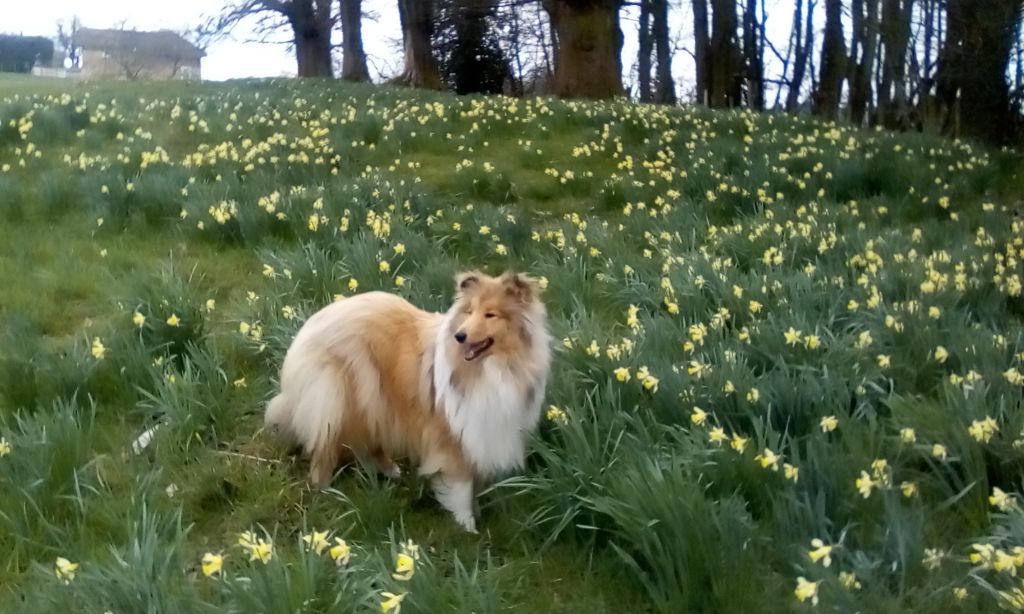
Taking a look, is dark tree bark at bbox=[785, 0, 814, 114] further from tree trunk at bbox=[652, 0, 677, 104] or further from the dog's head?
the dog's head

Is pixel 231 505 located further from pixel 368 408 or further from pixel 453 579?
pixel 453 579

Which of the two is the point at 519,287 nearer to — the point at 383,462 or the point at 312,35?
the point at 383,462

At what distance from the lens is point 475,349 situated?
Answer: 10.7ft

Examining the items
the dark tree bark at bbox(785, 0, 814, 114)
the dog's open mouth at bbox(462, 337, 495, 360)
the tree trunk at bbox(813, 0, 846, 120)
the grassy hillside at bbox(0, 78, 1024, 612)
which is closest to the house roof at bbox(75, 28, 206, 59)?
the dark tree bark at bbox(785, 0, 814, 114)

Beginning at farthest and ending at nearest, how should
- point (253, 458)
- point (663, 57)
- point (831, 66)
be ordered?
1. point (663, 57)
2. point (831, 66)
3. point (253, 458)

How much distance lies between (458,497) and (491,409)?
14.7 inches

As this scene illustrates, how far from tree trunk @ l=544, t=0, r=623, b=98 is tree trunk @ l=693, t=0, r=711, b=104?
587cm

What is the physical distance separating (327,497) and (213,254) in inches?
122

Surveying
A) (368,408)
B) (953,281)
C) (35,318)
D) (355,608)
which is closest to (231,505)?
(368,408)

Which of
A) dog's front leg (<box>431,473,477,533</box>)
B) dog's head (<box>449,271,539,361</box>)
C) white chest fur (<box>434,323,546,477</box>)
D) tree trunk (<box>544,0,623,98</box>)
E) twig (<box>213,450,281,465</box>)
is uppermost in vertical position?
tree trunk (<box>544,0,623,98</box>)

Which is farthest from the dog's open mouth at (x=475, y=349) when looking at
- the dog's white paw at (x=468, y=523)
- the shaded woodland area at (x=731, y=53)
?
the shaded woodland area at (x=731, y=53)

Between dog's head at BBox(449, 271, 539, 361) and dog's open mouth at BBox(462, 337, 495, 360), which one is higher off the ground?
dog's head at BBox(449, 271, 539, 361)

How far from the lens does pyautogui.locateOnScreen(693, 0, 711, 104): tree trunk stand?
19734 millimetres

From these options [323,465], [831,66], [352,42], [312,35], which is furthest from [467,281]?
[312,35]
